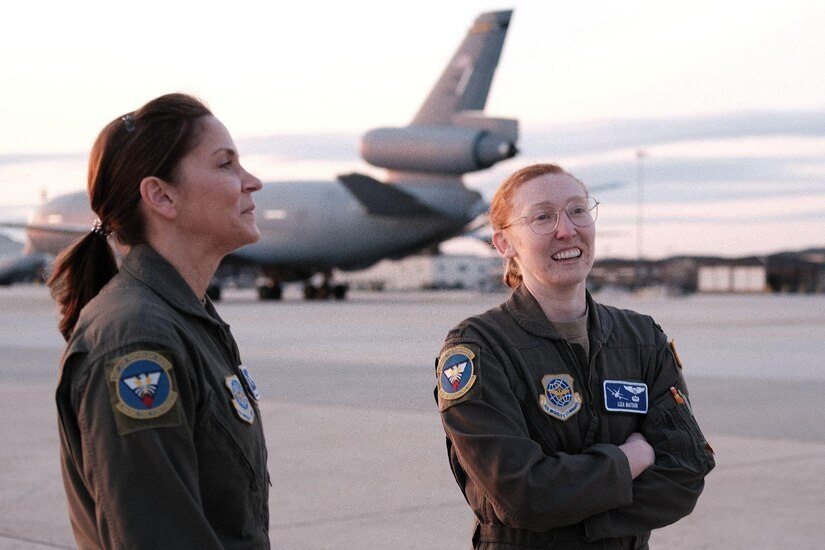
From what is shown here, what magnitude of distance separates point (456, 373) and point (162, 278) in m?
0.90

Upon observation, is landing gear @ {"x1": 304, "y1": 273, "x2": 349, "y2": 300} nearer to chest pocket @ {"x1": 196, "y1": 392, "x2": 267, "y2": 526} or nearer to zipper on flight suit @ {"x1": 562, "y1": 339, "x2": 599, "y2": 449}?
zipper on flight suit @ {"x1": 562, "y1": 339, "x2": 599, "y2": 449}

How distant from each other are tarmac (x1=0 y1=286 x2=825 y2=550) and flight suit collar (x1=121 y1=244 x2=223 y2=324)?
2992mm

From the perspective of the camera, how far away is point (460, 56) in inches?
1428

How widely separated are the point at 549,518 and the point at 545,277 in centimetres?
62

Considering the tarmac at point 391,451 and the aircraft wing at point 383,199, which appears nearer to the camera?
the tarmac at point 391,451

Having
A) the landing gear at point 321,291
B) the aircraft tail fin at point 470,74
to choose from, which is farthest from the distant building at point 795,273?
the aircraft tail fin at point 470,74

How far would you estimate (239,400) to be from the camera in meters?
2.16

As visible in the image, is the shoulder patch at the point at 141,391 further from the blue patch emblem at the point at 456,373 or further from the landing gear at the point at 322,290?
the landing gear at the point at 322,290

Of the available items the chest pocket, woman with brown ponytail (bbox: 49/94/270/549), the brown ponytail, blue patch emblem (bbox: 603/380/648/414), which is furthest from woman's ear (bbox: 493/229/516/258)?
the chest pocket

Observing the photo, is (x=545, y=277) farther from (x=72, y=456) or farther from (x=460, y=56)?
(x=460, y=56)

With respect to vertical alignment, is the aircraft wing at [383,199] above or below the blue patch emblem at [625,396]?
below

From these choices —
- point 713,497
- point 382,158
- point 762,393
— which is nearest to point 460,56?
point 382,158

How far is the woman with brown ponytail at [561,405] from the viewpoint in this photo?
8.88 feet

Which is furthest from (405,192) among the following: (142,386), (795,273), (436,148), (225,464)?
(795,273)
